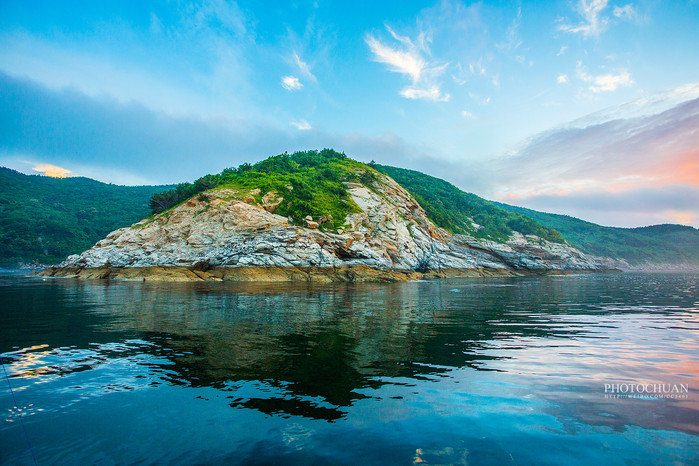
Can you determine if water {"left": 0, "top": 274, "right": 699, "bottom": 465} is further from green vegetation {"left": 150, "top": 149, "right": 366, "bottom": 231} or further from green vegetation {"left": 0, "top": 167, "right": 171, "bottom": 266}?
green vegetation {"left": 0, "top": 167, "right": 171, "bottom": 266}

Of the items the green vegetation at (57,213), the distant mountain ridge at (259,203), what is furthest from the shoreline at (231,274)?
the green vegetation at (57,213)

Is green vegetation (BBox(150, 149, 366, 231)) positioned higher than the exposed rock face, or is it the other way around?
green vegetation (BBox(150, 149, 366, 231))

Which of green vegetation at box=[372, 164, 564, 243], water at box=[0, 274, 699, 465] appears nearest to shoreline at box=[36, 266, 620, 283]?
water at box=[0, 274, 699, 465]

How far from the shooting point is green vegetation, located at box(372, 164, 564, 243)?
90.8 meters

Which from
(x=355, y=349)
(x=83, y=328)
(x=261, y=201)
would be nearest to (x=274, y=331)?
(x=355, y=349)

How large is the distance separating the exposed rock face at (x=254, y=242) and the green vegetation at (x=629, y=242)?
124 metres

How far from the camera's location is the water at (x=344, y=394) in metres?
4.28

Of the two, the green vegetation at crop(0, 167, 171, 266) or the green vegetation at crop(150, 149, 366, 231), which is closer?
the green vegetation at crop(150, 149, 366, 231)

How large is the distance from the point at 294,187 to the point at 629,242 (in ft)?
621

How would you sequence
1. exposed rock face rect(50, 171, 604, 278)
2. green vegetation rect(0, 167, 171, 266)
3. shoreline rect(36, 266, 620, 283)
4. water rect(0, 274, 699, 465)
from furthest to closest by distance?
green vegetation rect(0, 167, 171, 266)
exposed rock face rect(50, 171, 604, 278)
shoreline rect(36, 266, 620, 283)
water rect(0, 274, 699, 465)

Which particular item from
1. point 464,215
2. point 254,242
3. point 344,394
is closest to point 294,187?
point 254,242

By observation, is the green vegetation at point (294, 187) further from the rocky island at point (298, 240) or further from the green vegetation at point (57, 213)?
the green vegetation at point (57, 213)

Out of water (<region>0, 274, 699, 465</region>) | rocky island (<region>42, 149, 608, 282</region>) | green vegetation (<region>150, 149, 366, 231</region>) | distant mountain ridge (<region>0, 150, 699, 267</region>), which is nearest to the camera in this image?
water (<region>0, 274, 699, 465</region>)

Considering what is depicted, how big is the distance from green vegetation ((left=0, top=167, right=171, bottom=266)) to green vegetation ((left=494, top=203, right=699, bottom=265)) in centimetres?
19207
